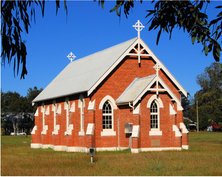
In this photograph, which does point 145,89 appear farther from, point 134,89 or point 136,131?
point 136,131

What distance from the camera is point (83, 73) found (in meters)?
35.3

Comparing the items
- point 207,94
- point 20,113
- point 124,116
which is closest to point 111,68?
point 124,116

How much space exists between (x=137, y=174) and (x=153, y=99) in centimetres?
1301

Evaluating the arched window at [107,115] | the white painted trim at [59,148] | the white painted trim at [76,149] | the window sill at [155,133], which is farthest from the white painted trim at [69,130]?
the window sill at [155,133]

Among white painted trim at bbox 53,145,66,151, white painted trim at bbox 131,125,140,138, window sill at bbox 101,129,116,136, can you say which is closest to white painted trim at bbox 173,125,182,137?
white painted trim at bbox 131,125,140,138

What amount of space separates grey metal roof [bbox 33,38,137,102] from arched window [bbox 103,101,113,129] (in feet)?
7.58

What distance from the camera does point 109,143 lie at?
29.2 metres

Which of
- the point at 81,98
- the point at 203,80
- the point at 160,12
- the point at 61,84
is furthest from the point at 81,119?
the point at 203,80

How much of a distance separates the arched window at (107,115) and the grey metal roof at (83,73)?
231 centimetres

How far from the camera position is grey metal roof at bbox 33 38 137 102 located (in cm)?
3073

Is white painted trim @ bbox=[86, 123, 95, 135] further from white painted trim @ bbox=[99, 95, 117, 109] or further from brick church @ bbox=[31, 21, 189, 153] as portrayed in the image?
white painted trim @ bbox=[99, 95, 117, 109]

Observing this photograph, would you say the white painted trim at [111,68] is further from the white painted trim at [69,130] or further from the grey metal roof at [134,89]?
the white painted trim at [69,130]

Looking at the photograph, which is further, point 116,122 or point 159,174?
point 116,122

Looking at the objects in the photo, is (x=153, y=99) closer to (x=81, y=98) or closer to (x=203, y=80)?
(x=81, y=98)
